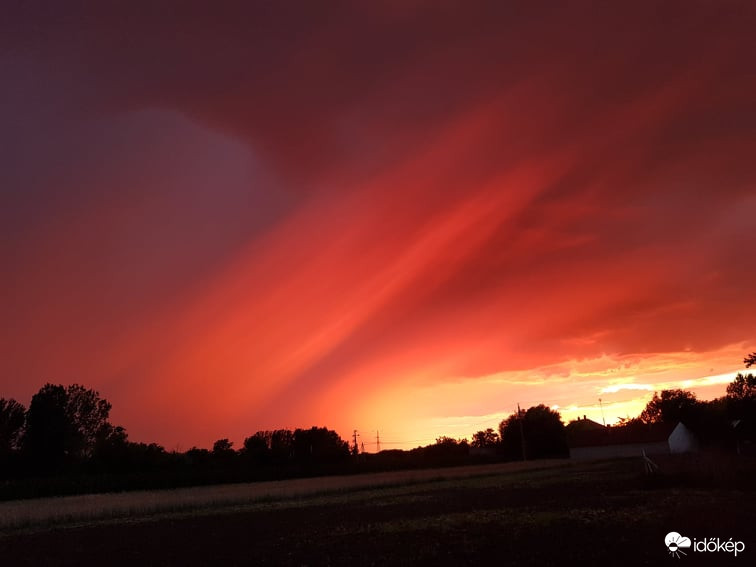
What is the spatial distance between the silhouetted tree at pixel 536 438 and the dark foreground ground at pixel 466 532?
101 m

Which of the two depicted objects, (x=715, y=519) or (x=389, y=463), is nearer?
(x=715, y=519)

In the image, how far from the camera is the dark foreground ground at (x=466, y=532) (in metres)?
15.5

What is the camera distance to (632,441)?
384 feet

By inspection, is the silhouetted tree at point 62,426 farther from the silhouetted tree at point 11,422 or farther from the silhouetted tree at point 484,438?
the silhouetted tree at point 484,438

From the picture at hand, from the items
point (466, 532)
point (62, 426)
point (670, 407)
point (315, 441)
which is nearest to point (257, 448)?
point (315, 441)

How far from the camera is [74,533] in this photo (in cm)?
3256

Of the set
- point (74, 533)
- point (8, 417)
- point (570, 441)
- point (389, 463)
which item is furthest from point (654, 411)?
point (74, 533)

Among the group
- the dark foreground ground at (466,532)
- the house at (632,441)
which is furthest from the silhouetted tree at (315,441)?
the dark foreground ground at (466,532)

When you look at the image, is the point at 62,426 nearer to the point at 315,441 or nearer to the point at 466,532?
the point at 315,441

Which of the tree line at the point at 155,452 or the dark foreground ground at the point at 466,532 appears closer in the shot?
the dark foreground ground at the point at 466,532

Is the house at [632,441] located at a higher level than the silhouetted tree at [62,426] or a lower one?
lower

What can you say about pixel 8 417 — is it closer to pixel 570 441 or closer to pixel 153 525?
pixel 153 525

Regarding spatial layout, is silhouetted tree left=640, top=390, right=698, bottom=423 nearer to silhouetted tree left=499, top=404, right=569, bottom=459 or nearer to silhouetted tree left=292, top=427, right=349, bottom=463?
silhouetted tree left=499, top=404, right=569, bottom=459

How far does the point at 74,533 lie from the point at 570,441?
4409 inches
